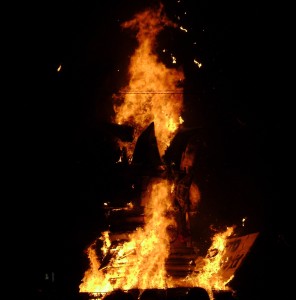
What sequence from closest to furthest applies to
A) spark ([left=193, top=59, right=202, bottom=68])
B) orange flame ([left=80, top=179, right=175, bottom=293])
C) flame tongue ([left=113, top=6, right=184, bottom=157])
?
orange flame ([left=80, top=179, right=175, bottom=293]), flame tongue ([left=113, top=6, right=184, bottom=157]), spark ([left=193, top=59, right=202, bottom=68])

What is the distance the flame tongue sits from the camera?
12.4 meters

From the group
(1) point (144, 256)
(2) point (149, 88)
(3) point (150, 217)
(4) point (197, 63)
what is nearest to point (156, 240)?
(1) point (144, 256)

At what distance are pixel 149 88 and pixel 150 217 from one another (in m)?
4.77

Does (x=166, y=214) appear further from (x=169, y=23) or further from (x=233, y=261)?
(x=169, y=23)

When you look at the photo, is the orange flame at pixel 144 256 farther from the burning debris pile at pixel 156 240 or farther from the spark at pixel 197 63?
the spark at pixel 197 63

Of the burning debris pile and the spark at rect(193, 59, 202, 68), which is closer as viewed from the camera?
the burning debris pile

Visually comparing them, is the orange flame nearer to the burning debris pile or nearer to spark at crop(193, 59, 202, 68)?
the burning debris pile

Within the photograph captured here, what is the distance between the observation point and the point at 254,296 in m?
10.7

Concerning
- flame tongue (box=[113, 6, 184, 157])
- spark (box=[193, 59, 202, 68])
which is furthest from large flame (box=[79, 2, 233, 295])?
spark (box=[193, 59, 202, 68])

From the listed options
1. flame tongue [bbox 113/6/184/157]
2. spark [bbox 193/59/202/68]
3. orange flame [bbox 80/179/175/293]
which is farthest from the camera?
spark [bbox 193/59/202/68]

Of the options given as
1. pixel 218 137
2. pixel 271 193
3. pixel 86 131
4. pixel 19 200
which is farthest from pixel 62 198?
pixel 271 193

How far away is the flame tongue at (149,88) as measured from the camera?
12391 mm

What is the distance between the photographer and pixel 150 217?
10562mm

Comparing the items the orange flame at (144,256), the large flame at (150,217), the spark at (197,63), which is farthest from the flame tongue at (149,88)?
the orange flame at (144,256)
